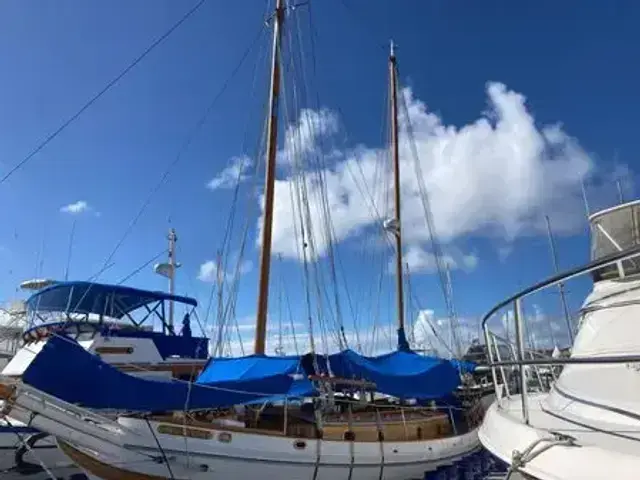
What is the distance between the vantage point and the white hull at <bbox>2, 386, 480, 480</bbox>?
9555 millimetres

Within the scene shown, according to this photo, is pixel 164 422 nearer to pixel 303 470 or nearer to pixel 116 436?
pixel 116 436

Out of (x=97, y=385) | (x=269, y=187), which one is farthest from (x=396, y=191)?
(x=97, y=385)

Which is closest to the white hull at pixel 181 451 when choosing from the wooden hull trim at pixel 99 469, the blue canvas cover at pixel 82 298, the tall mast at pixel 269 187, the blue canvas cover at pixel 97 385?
the wooden hull trim at pixel 99 469

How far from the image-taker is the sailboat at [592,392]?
268 cm

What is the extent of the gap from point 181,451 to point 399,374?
5801 millimetres

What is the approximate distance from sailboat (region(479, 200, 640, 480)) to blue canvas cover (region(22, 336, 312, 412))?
6749mm

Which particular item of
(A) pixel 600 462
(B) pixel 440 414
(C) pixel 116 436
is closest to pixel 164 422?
(C) pixel 116 436

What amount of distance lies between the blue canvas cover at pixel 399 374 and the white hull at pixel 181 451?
1.61 meters

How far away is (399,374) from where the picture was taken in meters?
13.4

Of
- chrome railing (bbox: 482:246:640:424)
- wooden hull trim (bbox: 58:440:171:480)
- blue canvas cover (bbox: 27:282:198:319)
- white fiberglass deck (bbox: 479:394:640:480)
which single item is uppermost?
blue canvas cover (bbox: 27:282:198:319)

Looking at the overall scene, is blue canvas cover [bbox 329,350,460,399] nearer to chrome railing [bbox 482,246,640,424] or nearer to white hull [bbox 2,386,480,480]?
white hull [bbox 2,386,480,480]

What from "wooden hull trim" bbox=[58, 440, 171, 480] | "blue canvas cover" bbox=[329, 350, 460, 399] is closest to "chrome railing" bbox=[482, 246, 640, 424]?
"blue canvas cover" bbox=[329, 350, 460, 399]

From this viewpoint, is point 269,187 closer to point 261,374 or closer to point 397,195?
point 261,374

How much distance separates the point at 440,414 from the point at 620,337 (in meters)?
10.9
